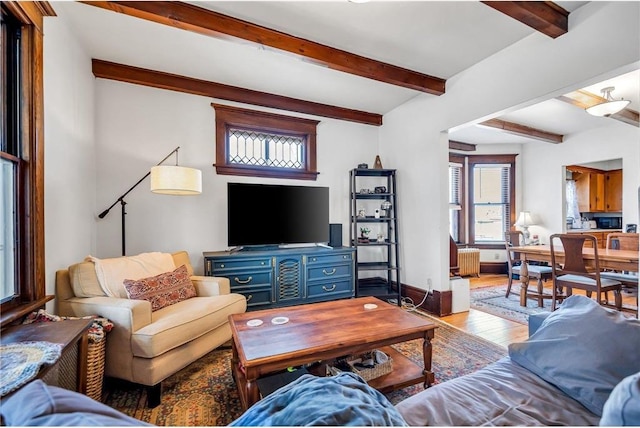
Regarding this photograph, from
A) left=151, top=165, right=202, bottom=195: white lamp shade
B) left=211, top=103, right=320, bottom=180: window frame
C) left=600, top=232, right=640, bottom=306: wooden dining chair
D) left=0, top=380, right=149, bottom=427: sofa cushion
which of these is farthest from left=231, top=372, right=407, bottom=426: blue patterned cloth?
left=600, top=232, right=640, bottom=306: wooden dining chair

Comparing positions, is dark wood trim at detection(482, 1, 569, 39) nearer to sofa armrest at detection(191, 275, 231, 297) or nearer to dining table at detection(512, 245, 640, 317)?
dining table at detection(512, 245, 640, 317)

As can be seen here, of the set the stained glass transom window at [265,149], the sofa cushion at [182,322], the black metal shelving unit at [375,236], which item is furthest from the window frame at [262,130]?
the sofa cushion at [182,322]

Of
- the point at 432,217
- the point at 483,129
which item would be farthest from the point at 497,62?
the point at 483,129

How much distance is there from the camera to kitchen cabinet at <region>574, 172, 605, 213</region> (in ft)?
19.0

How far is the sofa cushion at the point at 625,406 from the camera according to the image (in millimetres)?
672

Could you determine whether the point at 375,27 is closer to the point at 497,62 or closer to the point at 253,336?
the point at 497,62

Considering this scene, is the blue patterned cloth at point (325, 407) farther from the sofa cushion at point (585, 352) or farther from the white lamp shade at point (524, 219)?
the white lamp shade at point (524, 219)

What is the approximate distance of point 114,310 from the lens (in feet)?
5.90

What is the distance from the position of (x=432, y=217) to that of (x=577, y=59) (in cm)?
182

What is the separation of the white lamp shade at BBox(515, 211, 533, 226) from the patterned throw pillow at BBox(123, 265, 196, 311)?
18.1 ft

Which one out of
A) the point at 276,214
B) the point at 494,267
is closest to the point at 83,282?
the point at 276,214

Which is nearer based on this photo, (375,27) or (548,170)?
(375,27)

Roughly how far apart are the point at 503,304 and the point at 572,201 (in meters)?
3.98

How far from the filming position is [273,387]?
1630 millimetres
